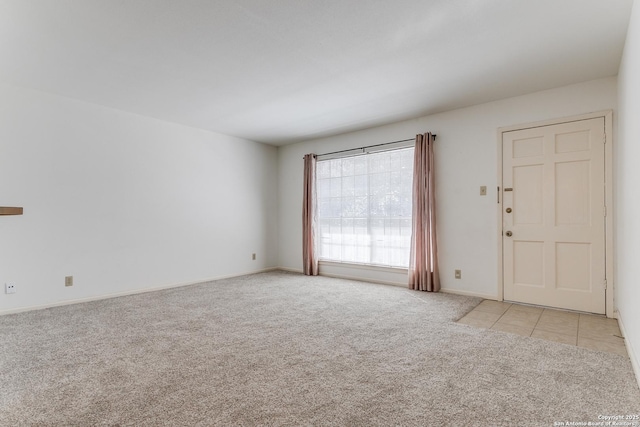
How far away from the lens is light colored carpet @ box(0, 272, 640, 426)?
66.6 inches

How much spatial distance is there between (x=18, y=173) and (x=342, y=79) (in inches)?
145

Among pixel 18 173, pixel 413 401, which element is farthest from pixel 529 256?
pixel 18 173

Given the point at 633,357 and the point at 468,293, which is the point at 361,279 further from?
the point at 633,357

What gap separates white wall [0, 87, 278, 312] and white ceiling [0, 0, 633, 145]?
444 mm

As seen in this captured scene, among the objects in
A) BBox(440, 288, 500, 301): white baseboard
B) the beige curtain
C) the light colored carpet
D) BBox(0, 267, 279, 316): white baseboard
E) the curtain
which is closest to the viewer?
the light colored carpet

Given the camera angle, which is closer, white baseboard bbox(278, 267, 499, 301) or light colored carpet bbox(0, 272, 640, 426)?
light colored carpet bbox(0, 272, 640, 426)

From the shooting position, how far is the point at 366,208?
530 centimetres

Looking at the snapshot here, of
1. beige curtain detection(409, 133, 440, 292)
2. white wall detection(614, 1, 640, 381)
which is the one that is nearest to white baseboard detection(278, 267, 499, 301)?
beige curtain detection(409, 133, 440, 292)

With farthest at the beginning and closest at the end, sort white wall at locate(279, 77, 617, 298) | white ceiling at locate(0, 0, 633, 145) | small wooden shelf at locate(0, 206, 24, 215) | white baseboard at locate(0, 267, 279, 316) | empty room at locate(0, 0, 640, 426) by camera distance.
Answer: white wall at locate(279, 77, 617, 298)
white baseboard at locate(0, 267, 279, 316)
small wooden shelf at locate(0, 206, 24, 215)
white ceiling at locate(0, 0, 633, 145)
empty room at locate(0, 0, 640, 426)

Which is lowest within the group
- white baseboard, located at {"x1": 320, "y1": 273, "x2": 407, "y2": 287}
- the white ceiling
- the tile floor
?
white baseboard, located at {"x1": 320, "y1": 273, "x2": 407, "y2": 287}

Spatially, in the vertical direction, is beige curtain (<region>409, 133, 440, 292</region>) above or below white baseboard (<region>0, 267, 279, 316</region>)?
above

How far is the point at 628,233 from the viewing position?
2.49m

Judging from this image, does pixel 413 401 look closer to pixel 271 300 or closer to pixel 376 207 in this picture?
pixel 271 300

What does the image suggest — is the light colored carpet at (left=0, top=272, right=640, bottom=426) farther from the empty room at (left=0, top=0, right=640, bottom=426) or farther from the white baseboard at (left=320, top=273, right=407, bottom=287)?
the white baseboard at (left=320, top=273, right=407, bottom=287)
